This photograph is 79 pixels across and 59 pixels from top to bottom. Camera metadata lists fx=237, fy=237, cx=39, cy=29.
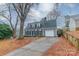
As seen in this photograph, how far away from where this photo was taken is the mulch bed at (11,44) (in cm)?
138

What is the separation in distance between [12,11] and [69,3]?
1.10 ft

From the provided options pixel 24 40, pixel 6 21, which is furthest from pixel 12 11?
pixel 24 40

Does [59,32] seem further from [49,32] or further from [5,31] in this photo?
[5,31]

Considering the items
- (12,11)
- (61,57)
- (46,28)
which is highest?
(12,11)

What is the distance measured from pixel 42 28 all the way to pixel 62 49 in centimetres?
17

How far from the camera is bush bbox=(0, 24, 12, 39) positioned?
1.38 meters

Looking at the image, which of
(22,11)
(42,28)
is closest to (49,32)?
(42,28)

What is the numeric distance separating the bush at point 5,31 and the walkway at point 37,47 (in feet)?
0.35

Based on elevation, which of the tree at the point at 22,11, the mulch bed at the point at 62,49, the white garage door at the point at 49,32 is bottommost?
the mulch bed at the point at 62,49

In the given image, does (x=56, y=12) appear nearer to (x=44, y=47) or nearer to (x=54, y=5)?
(x=54, y=5)

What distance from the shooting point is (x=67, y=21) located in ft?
4.51

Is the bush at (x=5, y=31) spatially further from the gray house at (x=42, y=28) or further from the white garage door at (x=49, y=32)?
the white garage door at (x=49, y=32)

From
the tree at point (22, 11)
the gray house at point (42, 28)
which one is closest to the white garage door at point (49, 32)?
the gray house at point (42, 28)

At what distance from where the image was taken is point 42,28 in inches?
54.4
